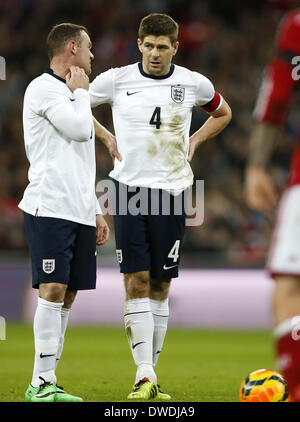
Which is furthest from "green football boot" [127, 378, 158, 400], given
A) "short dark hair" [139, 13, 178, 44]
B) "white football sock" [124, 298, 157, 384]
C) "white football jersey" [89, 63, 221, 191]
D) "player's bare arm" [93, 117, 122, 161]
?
"short dark hair" [139, 13, 178, 44]

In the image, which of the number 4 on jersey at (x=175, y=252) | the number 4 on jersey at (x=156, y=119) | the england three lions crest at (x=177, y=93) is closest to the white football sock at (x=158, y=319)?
the number 4 on jersey at (x=175, y=252)

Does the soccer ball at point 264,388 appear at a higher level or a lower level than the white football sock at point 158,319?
lower

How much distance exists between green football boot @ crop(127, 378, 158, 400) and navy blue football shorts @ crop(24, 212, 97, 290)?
2.34ft

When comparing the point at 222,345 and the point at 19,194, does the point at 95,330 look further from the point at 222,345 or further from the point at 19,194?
the point at 19,194

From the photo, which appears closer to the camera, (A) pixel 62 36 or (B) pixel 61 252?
(B) pixel 61 252

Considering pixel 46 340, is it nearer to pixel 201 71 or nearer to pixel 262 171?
pixel 262 171

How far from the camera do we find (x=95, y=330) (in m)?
12.8

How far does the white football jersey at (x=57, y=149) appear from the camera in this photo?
5.68 m

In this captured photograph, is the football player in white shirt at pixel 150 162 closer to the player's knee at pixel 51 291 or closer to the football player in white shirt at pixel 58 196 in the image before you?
the football player in white shirt at pixel 58 196

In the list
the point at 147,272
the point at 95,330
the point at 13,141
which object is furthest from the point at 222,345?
the point at 13,141

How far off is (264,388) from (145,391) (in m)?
0.81

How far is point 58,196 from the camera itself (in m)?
5.75

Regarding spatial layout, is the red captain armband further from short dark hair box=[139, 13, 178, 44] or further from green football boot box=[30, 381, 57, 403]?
green football boot box=[30, 381, 57, 403]

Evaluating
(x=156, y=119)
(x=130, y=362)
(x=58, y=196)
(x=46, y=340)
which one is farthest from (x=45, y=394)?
(x=130, y=362)
